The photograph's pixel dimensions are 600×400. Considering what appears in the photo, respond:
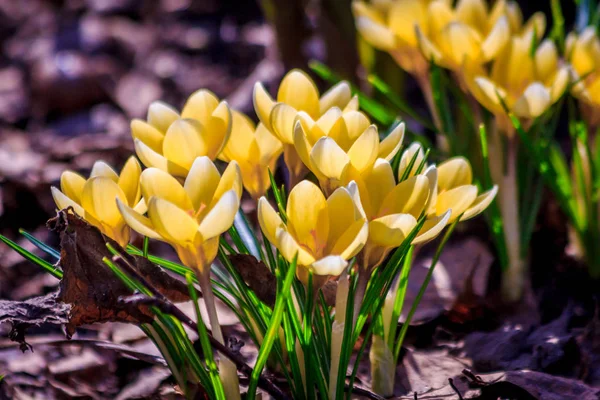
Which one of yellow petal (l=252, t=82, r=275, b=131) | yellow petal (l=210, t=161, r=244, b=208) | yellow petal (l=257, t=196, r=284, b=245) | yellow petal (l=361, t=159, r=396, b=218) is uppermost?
yellow petal (l=252, t=82, r=275, b=131)

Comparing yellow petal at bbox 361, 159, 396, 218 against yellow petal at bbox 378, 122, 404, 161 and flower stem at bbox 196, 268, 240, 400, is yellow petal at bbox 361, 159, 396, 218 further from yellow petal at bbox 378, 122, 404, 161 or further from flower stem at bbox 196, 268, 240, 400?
flower stem at bbox 196, 268, 240, 400

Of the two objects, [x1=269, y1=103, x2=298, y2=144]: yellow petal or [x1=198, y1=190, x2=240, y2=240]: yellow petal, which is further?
[x1=269, y1=103, x2=298, y2=144]: yellow petal

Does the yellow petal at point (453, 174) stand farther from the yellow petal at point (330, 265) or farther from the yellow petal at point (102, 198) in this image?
the yellow petal at point (102, 198)

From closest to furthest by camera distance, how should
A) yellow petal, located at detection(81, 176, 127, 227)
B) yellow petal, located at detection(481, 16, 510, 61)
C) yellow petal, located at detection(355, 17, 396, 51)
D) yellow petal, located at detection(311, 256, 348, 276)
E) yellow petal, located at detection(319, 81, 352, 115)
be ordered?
1. yellow petal, located at detection(311, 256, 348, 276)
2. yellow petal, located at detection(81, 176, 127, 227)
3. yellow petal, located at detection(319, 81, 352, 115)
4. yellow petal, located at detection(481, 16, 510, 61)
5. yellow petal, located at detection(355, 17, 396, 51)

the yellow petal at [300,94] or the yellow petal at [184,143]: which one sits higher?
the yellow petal at [300,94]

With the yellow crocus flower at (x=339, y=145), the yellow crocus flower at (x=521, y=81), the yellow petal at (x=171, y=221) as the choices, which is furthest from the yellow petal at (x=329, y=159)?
the yellow crocus flower at (x=521, y=81)

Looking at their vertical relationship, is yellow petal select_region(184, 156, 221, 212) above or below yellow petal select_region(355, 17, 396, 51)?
below

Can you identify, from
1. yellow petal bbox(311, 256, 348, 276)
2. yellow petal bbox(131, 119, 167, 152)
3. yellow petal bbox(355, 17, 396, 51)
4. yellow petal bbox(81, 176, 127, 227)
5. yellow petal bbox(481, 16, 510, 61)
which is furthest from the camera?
yellow petal bbox(355, 17, 396, 51)

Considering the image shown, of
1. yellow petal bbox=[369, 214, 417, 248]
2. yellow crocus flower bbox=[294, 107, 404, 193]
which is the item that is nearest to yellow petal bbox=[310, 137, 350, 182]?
yellow crocus flower bbox=[294, 107, 404, 193]
